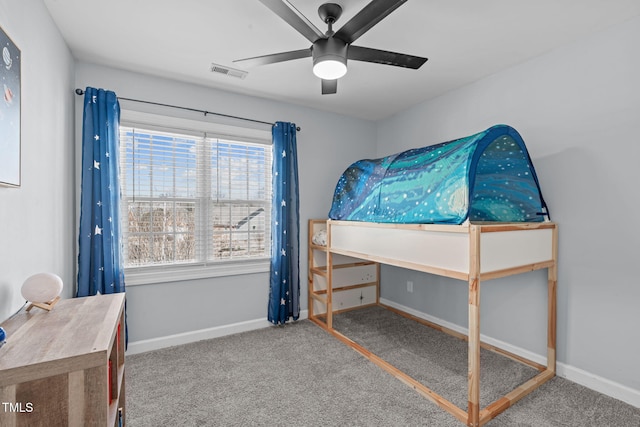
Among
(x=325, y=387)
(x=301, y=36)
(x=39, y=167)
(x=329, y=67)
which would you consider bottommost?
(x=325, y=387)

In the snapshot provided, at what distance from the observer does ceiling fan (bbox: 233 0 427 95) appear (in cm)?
140

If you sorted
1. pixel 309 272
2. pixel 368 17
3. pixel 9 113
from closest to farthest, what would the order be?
pixel 9 113 < pixel 368 17 < pixel 309 272

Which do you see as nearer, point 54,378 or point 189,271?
point 54,378

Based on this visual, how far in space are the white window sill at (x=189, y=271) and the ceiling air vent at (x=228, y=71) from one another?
5.81 ft

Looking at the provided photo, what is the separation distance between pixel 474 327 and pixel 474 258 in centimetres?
41

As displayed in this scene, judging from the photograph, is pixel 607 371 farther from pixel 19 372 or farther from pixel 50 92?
pixel 50 92

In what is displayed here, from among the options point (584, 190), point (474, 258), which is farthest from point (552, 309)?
point (474, 258)

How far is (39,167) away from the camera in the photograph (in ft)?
5.54

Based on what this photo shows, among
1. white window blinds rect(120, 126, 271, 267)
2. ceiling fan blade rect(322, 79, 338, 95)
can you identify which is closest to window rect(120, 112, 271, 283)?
white window blinds rect(120, 126, 271, 267)

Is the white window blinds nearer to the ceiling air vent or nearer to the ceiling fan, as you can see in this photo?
the ceiling air vent

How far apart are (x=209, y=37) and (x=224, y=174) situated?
4.20 feet

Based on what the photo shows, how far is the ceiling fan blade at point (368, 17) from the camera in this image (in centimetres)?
132

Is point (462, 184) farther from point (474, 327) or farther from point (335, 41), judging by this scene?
point (335, 41)

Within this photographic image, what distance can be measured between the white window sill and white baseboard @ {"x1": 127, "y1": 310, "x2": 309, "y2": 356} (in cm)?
51
